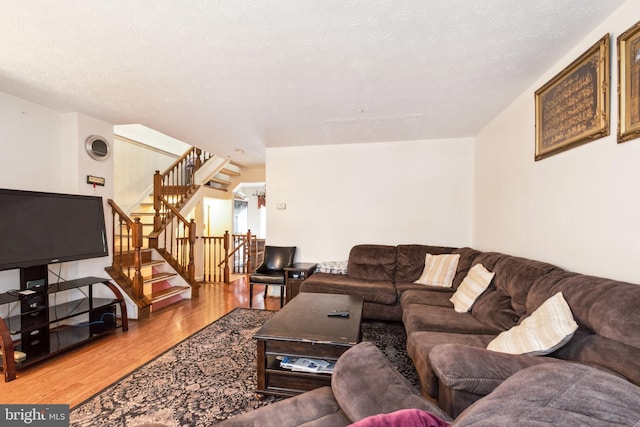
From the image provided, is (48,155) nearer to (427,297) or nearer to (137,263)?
(137,263)

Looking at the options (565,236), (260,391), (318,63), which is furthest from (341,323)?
(318,63)

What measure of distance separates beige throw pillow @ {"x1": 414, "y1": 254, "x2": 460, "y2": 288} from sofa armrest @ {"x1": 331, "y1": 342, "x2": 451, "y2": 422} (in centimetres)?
232

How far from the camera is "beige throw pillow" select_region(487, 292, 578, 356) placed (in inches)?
53.7

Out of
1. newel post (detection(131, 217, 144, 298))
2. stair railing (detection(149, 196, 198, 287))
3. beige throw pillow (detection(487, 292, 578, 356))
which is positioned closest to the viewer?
beige throw pillow (detection(487, 292, 578, 356))

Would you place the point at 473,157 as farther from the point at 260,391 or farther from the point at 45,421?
the point at 45,421

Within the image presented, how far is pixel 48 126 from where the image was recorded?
3.02m

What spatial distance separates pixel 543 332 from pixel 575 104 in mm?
1501

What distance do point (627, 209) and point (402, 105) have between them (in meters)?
1.86

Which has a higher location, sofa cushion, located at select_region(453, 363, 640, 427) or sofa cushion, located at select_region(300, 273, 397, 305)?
sofa cushion, located at select_region(453, 363, 640, 427)

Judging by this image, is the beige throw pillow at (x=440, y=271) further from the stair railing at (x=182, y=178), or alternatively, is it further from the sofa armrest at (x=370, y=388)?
the stair railing at (x=182, y=178)

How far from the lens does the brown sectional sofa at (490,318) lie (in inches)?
47.1

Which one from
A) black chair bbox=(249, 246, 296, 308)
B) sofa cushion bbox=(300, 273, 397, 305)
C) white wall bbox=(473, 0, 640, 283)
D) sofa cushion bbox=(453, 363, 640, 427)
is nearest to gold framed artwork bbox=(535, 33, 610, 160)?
white wall bbox=(473, 0, 640, 283)

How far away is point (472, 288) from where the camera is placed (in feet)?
8.21

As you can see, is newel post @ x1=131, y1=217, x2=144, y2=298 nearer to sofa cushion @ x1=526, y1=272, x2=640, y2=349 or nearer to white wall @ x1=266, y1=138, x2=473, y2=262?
white wall @ x1=266, y1=138, x2=473, y2=262
